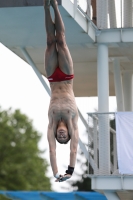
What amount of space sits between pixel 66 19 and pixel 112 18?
2.36m

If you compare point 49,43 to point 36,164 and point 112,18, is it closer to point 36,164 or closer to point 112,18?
point 112,18

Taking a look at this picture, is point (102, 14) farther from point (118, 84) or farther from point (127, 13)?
point (118, 84)

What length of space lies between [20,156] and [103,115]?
5999cm

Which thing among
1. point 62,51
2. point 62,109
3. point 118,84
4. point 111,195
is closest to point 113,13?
point 118,84

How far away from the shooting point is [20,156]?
81.8 meters

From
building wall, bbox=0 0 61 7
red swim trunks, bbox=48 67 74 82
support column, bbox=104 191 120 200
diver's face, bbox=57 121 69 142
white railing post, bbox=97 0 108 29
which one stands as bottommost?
support column, bbox=104 191 120 200

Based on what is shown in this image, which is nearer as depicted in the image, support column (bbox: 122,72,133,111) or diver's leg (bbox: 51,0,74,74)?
diver's leg (bbox: 51,0,74,74)

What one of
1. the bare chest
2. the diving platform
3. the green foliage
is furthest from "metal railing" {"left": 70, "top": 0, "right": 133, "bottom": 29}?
the green foliage

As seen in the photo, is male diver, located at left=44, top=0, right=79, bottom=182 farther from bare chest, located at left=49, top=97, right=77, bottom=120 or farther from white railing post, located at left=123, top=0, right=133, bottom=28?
white railing post, located at left=123, top=0, right=133, bottom=28

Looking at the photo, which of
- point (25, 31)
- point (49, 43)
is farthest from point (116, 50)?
point (49, 43)

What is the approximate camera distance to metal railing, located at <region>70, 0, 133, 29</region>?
22.1 meters

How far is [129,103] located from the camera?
26500 mm

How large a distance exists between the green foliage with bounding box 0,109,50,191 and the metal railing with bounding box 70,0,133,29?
53348 mm

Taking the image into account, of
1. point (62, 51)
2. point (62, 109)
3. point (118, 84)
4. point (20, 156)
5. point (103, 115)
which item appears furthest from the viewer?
point (20, 156)
